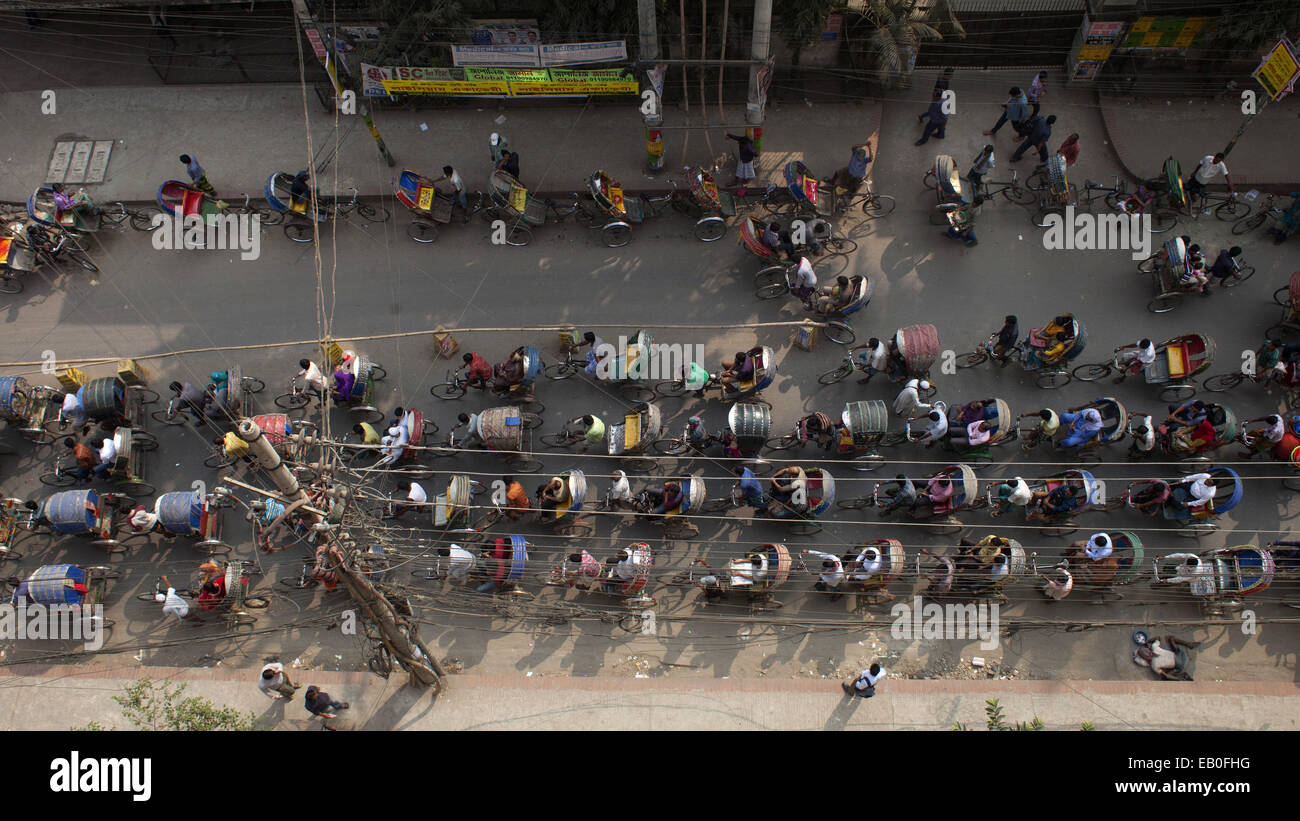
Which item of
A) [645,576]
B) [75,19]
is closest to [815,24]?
[645,576]

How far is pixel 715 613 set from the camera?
579 inches

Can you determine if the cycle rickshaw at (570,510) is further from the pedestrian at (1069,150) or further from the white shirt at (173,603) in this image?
the pedestrian at (1069,150)

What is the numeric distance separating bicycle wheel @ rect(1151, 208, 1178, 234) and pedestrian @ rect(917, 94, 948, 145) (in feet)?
16.4

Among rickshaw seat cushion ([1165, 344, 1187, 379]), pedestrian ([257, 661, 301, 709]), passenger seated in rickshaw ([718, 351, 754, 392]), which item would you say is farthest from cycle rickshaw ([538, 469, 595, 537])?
rickshaw seat cushion ([1165, 344, 1187, 379])

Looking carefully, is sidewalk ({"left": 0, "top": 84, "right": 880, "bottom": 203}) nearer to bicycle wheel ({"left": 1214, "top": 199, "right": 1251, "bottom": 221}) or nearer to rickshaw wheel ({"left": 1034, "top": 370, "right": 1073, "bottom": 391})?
rickshaw wheel ({"left": 1034, "top": 370, "right": 1073, "bottom": 391})

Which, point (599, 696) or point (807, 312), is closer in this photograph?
point (599, 696)

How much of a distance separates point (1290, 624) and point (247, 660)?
18.4 m

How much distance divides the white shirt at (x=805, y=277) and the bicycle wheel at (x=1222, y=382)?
7900 millimetres

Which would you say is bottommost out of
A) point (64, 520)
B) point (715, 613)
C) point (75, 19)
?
point (715, 613)

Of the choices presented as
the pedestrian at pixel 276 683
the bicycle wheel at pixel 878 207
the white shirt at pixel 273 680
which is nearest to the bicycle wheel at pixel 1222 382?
the bicycle wheel at pixel 878 207

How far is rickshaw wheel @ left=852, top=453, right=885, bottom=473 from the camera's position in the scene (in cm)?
1562

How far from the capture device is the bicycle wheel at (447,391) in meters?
16.5

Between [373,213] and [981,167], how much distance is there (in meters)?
13.5
